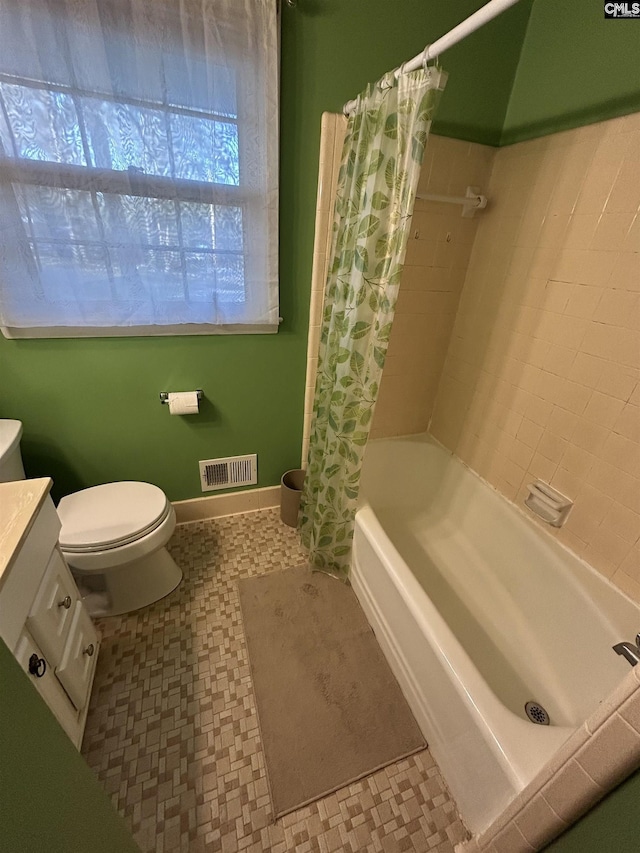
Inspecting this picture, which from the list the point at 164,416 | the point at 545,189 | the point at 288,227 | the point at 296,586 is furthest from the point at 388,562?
the point at 545,189

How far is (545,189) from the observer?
1309mm

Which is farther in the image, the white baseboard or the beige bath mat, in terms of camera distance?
the white baseboard

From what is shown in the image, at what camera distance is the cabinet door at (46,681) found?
0.78 metres

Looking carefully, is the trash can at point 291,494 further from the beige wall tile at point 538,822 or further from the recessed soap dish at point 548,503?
the beige wall tile at point 538,822

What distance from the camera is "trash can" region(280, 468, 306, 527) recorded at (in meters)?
1.83

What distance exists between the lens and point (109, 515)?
1.32 m

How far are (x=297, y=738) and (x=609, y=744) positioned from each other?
0.95m

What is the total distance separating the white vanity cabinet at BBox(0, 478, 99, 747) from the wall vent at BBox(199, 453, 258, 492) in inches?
30.0

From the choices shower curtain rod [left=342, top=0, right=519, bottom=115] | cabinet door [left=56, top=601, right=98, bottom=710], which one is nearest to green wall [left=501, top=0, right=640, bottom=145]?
shower curtain rod [left=342, top=0, right=519, bottom=115]

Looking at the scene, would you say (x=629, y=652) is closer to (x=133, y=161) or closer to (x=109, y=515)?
(x=109, y=515)

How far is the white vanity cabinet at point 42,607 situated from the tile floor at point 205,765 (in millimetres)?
145

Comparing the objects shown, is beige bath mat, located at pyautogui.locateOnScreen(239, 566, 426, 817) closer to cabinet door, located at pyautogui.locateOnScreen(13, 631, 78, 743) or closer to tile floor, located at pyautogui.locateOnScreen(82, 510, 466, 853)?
tile floor, located at pyautogui.locateOnScreen(82, 510, 466, 853)

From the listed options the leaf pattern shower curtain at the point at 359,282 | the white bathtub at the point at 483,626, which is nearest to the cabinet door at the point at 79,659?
the leaf pattern shower curtain at the point at 359,282

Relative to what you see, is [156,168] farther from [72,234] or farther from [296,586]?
[296,586]
